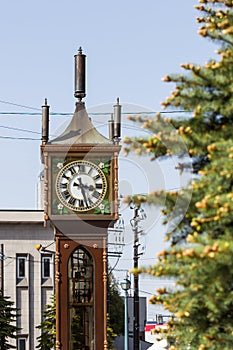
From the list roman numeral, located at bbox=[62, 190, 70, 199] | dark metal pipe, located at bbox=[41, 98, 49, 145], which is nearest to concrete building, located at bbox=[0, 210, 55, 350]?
dark metal pipe, located at bbox=[41, 98, 49, 145]

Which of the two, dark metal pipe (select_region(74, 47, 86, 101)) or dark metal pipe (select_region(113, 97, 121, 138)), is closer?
Answer: dark metal pipe (select_region(113, 97, 121, 138))

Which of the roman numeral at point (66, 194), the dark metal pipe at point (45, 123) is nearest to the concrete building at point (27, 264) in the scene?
the dark metal pipe at point (45, 123)

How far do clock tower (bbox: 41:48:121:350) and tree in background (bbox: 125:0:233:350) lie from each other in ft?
37.3

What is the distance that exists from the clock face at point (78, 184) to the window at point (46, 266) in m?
29.6

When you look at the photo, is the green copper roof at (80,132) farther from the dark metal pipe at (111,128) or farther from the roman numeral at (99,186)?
the roman numeral at (99,186)

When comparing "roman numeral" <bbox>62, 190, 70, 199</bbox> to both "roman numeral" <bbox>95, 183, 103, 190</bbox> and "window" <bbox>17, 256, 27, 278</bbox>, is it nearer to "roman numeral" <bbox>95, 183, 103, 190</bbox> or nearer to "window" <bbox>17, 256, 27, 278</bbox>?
"roman numeral" <bbox>95, 183, 103, 190</bbox>

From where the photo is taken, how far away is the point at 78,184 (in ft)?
64.0

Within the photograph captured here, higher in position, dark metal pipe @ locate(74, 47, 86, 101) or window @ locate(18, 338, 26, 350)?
dark metal pipe @ locate(74, 47, 86, 101)

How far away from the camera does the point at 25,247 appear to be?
48656 mm

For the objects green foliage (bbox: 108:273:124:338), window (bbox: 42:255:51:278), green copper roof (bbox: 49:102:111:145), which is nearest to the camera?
green copper roof (bbox: 49:102:111:145)

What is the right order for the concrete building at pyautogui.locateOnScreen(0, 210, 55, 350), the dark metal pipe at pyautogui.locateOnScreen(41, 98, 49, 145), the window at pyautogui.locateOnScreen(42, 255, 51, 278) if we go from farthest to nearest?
the window at pyautogui.locateOnScreen(42, 255, 51, 278) → the concrete building at pyautogui.locateOnScreen(0, 210, 55, 350) → the dark metal pipe at pyautogui.locateOnScreen(41, 98, 49, 145)

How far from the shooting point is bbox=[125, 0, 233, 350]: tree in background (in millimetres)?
6714

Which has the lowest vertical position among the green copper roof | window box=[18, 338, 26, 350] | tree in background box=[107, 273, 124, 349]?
window box=[18, 338, 26, 350]

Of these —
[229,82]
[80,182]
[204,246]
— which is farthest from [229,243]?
[80,182]
